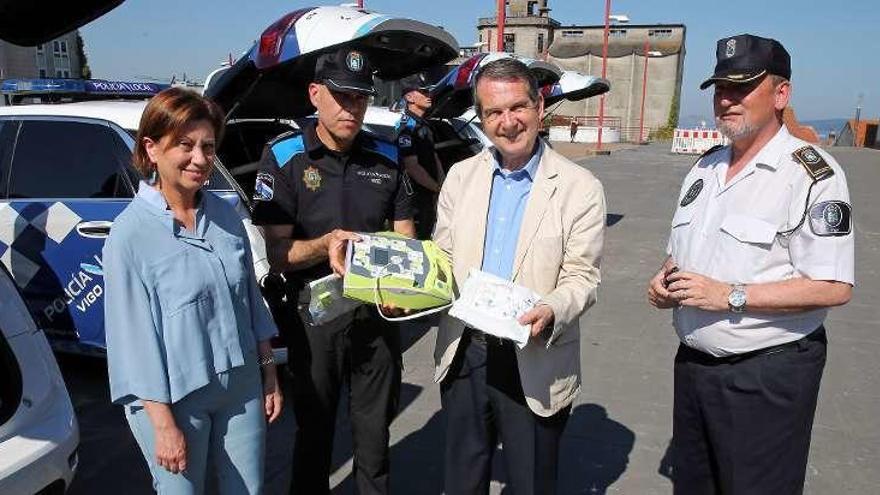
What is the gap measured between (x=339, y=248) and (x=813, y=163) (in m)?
1.57

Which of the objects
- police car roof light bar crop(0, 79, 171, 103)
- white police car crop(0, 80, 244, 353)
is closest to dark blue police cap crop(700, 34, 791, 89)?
white police car crop(0, 80, 244, 353)

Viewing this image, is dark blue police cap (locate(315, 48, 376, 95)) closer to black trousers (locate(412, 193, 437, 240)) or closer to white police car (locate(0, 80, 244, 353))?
white police car (locate(0, 80, 244, 353))

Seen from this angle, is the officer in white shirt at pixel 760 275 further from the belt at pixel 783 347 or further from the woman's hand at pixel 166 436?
the woman's hand at pixel 166 436

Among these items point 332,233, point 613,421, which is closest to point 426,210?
point 613,421

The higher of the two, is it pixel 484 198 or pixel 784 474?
pixel 484 198

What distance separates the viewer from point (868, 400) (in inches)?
168

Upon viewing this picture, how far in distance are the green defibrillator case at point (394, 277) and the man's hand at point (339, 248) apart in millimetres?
43

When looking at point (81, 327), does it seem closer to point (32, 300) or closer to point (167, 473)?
point (32, 300)

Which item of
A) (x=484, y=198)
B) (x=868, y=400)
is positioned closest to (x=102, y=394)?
(x=484, y=198)

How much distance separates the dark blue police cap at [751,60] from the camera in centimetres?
215

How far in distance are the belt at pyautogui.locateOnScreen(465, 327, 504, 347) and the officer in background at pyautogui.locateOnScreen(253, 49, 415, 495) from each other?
0.43m

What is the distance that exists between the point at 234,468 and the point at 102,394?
255 centimetres

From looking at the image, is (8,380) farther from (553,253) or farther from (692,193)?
(692,193)

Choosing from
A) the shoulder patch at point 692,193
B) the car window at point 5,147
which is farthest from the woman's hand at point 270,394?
the car window at point 5,147
